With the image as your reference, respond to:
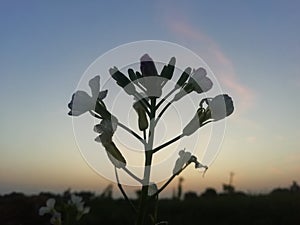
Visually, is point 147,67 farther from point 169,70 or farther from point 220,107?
point 220,107

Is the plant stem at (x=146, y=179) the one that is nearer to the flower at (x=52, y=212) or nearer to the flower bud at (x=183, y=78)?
the flower bud at (x=183, y=78)

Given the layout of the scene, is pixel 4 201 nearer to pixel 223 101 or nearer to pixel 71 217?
pixel 71 217

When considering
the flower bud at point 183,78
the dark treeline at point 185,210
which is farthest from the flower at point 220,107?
the dark treeline at point 185,210

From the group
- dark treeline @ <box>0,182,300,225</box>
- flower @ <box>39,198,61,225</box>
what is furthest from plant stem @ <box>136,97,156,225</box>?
dark treeline @ <box>0,182,300,225</box>

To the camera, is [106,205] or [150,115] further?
[106,205]

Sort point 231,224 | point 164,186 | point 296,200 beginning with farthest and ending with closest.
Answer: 1. point 296,200
2. point 231,224
3. point 164,186

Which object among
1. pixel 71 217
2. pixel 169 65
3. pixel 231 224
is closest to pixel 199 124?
pixel 169 65
